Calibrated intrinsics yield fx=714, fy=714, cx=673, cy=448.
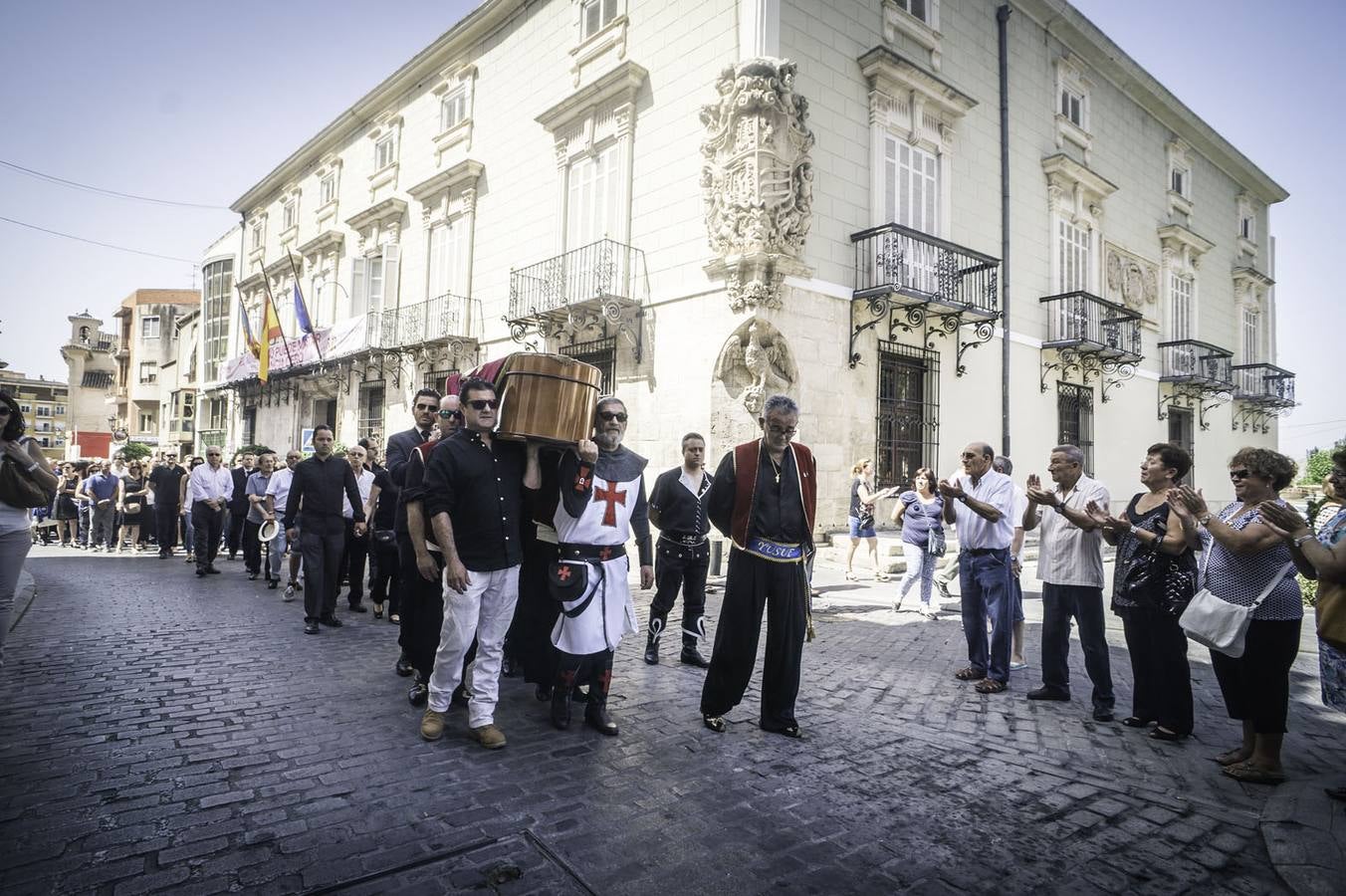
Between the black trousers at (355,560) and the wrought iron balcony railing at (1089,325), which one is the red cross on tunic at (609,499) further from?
the wrought iron balcony railing at (1089,325)

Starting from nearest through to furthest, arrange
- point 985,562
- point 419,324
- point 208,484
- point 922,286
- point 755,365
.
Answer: point 985,562, point 208,484, point 755,365, point 922,286, point 419,324

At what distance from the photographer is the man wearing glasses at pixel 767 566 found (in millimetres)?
→ 4320

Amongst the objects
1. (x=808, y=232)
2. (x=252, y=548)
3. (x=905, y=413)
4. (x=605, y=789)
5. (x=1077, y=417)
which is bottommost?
(x=605, y=789)

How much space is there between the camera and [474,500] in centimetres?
408

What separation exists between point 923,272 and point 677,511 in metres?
9.68

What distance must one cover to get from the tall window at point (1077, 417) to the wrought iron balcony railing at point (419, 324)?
14694mm

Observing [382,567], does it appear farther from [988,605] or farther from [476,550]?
[988,605]

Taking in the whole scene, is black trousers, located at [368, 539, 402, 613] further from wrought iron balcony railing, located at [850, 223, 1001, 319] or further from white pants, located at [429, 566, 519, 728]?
wrought iron balcony railing, located at [850, 223, 1001, 319]

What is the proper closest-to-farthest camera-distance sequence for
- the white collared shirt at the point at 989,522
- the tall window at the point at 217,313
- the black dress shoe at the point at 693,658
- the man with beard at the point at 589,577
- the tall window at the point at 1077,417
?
the man with beard at the point at 589,577, the white collared shirt at the point at 989,522, the black dress shoe at the point at 693,658, the tall window at the point at 1077,417, the tall window at the point at 217,313

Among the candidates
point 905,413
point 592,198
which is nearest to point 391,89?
point 592,198

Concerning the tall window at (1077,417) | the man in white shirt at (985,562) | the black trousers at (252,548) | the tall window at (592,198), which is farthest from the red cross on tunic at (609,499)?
the tall window at (1077,417)

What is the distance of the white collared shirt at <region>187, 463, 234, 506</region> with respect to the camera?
1091 centimetres

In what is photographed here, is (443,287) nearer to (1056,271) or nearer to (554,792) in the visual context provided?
(1056,271)

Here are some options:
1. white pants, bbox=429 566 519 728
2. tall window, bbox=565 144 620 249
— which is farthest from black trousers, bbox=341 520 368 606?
tall window, bbox=565 144 620 249
